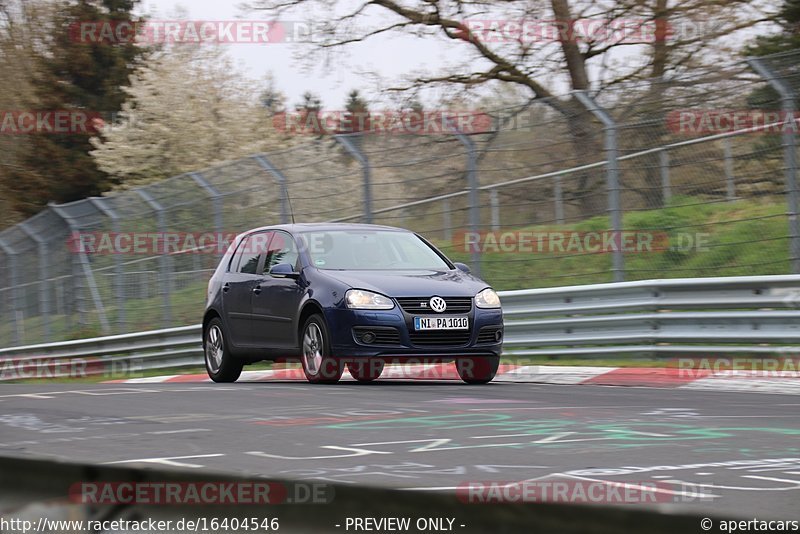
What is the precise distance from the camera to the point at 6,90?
45844mm

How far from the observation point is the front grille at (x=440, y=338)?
407 inches

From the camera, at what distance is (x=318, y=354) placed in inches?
422

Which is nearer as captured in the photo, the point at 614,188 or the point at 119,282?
the point at 614,188

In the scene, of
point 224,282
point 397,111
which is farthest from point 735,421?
point 397,111

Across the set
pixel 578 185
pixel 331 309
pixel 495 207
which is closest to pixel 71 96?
pixel 495 207

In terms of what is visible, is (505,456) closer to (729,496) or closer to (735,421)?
(729,496)

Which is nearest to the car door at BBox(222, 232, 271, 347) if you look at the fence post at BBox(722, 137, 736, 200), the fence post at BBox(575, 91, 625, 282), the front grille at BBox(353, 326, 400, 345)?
the front grille at BBox(353, 326, 400, 345)

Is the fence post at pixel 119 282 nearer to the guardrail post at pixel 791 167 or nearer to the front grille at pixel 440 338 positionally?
the front grille at pixel 440 338

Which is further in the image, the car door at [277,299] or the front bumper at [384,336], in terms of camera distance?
the car door at [277,299]

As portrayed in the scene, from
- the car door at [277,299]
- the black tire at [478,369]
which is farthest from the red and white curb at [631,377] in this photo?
the car door at [277,299]

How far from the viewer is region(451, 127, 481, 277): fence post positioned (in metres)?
14.0

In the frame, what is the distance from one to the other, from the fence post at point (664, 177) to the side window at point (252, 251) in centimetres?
409

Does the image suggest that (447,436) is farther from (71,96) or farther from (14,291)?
(71,96)

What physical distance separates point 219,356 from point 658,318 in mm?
4457
